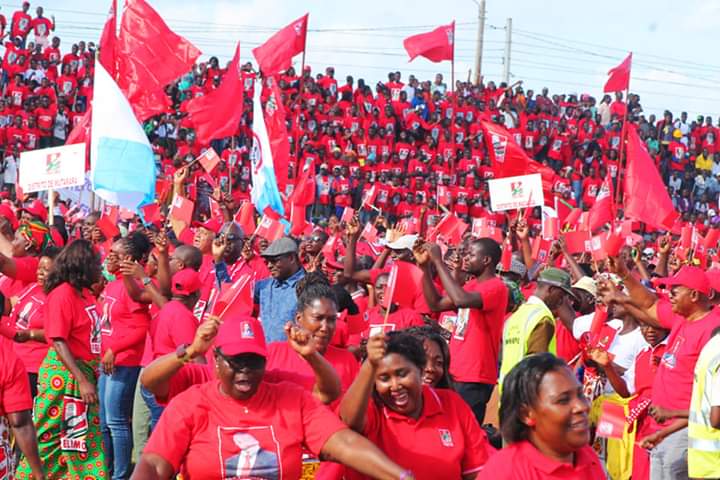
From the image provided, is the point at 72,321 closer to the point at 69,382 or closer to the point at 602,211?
the point at 69,382

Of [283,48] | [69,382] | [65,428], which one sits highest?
[283,48]

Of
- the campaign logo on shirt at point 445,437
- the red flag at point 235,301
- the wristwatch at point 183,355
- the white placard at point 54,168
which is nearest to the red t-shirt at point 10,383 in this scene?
the red flag at point 235,301

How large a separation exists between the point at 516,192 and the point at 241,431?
9.87m

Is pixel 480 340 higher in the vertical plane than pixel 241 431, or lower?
lower

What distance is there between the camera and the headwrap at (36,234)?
8.49 m

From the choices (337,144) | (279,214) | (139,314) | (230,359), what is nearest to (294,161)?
(337,144)

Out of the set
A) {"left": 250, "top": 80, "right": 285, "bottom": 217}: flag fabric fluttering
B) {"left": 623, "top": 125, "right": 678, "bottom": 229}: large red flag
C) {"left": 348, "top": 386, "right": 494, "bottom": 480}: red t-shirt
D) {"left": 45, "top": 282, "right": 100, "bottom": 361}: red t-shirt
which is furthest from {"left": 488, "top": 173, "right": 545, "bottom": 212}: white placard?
{"left": 348, "top": 386, "right": 494, "bottom": 480}: red t-shirt

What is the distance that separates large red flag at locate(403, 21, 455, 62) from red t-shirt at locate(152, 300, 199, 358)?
441 inches

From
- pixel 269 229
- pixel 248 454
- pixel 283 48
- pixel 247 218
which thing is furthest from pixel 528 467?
pixel 283 48

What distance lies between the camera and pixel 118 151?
38.9ft

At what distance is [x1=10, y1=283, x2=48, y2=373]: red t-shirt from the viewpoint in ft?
23.7

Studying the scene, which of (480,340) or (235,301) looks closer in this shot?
(235,301)

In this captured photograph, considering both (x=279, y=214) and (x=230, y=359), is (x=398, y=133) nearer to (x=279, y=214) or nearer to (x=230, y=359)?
(x=279, y=214)

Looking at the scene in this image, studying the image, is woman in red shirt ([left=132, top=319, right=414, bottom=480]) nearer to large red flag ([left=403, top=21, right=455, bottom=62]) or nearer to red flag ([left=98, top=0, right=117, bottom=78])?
red flag ([left=98, top=0, right=117, bottom=78])
